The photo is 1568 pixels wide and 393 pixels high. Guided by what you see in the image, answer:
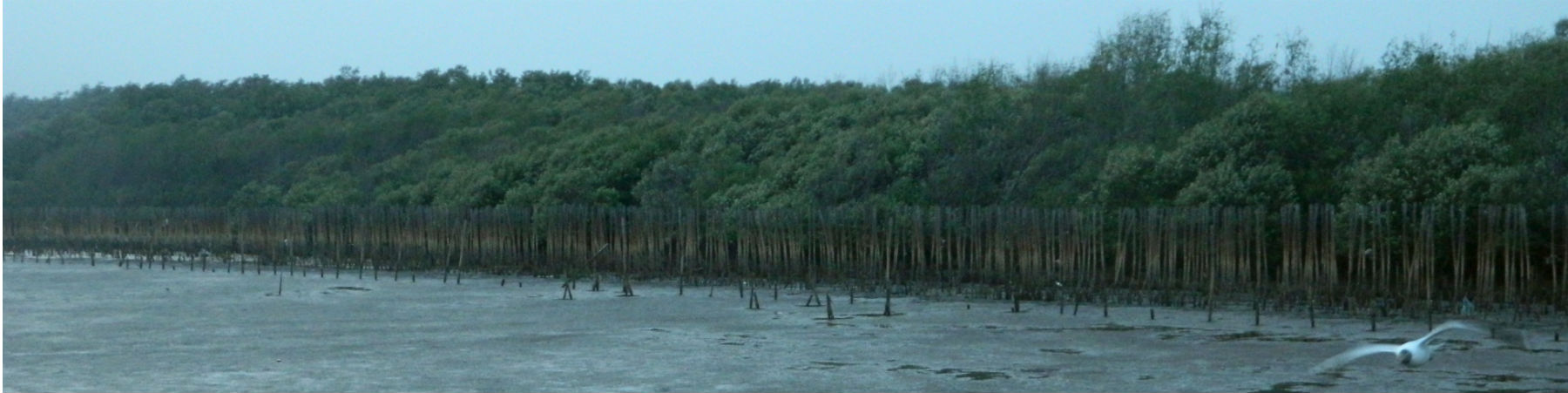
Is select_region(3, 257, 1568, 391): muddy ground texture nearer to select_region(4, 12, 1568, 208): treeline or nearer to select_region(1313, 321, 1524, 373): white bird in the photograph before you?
select_region(1313, 321, 1524, 373): white bird

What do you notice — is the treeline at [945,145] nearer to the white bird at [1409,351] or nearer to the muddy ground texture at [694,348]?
the muddy ground texture at [694,348]

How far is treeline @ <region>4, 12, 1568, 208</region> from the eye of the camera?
1866cm

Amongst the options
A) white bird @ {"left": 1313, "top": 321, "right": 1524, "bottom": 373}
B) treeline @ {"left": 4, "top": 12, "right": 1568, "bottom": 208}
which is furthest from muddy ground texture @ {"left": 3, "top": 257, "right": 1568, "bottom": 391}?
treeline @ {"left": 4, "top": 12, "right": 1568, "bottom": 208}

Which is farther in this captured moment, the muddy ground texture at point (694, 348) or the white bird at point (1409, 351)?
the muddy ground texture at point (694, 348)

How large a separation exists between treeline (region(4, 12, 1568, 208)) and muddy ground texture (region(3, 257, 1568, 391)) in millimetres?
3676

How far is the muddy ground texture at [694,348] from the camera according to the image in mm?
10523

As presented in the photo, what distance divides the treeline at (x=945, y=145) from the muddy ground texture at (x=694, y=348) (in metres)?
3.68

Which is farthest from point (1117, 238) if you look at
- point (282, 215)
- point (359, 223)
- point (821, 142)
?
point (282, 215)

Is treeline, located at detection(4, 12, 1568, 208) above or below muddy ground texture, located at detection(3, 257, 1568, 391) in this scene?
above

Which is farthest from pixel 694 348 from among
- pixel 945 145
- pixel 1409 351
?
pixel 945 145

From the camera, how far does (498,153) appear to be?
38.2 metres

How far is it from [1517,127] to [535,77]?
41.6 meters

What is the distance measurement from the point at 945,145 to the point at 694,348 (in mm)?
13665

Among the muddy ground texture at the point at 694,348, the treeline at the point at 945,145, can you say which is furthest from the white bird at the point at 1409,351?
the treeline at the point at 945,145
